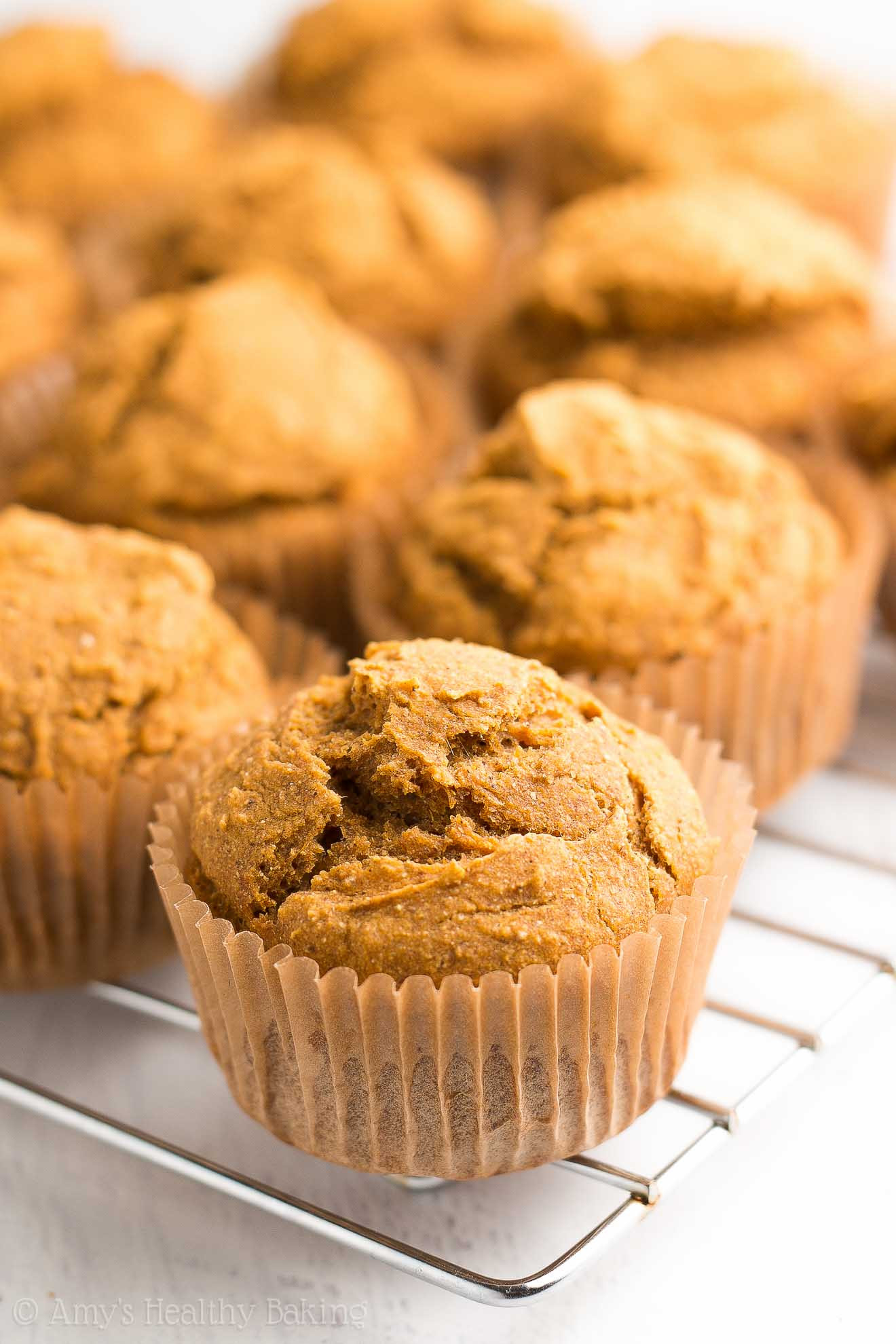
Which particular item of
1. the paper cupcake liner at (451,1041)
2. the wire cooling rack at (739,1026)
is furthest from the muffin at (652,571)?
the paper cupcake liner at (451,1041)

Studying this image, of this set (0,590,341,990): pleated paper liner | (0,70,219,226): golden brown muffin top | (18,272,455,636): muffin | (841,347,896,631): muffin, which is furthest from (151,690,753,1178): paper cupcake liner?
(0,70,219,226): golden brown muffin top

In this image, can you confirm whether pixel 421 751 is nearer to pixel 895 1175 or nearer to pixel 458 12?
pixel 895 1175

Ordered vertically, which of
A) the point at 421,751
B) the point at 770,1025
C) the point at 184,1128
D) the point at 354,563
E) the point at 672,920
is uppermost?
the point at 421,751

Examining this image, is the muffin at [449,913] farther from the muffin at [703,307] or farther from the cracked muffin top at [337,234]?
the cracked muffin top at [337,234]

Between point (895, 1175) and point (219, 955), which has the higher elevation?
point (219, 955)

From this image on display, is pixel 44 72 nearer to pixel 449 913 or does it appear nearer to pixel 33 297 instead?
pixel 33 297

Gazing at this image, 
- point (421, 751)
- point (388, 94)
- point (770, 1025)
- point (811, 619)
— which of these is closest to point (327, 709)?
point (421, 751)
